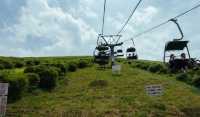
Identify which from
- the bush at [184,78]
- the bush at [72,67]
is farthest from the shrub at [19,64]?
the bush at [184,78]

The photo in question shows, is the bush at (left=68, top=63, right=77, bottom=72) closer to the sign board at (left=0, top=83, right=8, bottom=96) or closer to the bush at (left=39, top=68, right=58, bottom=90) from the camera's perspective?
the bush at (left=39, top=68, right=58, bottom=90)

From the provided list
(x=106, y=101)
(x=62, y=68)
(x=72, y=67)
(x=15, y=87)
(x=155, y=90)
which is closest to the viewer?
(x=155, y=90)

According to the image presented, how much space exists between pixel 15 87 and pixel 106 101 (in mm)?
9670

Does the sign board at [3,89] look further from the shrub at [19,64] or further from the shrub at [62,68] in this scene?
the shrub at [19,64]

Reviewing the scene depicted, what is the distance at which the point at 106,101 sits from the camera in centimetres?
4591

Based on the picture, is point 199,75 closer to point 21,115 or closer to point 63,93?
point 63,93

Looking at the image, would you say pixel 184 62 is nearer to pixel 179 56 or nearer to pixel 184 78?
pixel 179 56

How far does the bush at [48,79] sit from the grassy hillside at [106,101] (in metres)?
0.93

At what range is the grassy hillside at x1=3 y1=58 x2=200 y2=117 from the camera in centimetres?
4112

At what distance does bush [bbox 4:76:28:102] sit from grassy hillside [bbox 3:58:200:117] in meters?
0.86

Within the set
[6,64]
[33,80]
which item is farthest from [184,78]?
[6,64]

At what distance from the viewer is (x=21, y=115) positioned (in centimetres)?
4072

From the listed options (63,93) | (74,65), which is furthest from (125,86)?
(74,65)

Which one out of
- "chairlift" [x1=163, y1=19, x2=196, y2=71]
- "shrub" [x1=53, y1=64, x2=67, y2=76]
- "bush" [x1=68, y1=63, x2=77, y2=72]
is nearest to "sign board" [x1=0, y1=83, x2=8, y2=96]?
"chairlift" [x1=163, y1=19, x2=196, y2=71]
